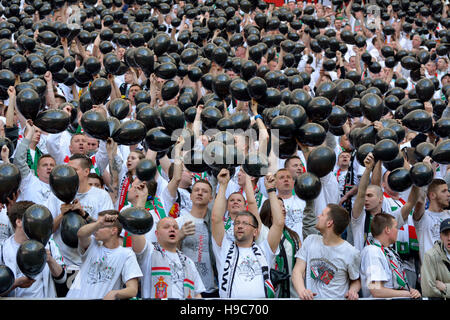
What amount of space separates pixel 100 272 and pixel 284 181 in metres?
2.00

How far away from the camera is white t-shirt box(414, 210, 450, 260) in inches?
211

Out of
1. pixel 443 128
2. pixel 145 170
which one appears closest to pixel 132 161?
pixel 145 170

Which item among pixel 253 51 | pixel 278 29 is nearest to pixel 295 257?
pixel 253 51

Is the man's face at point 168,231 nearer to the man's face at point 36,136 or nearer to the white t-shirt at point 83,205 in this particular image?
the white t-shirt at point 83,205

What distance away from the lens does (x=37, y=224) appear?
4.03 metres

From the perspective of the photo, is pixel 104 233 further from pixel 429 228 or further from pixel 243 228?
pixel 429 228

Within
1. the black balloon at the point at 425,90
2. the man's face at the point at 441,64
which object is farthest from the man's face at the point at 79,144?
the man's face at the point at 441,64

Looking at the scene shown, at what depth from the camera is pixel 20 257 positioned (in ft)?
12.7

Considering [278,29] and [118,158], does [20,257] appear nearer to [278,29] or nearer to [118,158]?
[118,158]

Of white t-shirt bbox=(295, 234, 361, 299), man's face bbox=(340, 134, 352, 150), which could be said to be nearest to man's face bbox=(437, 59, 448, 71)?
man's face bbox=(340, 134, 352, 150)

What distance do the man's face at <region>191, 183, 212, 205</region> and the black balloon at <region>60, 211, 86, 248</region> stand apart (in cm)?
103

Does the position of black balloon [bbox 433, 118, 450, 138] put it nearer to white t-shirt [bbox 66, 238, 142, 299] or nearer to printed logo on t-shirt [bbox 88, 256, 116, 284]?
white t-shirt [bbox 66, 238, 142, 299]

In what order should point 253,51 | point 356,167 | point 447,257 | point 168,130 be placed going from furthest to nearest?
1. point 253,51
2. point 356,167
3. point 168,130
4. point 447,257

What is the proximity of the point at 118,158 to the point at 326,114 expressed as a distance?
2061 mm
